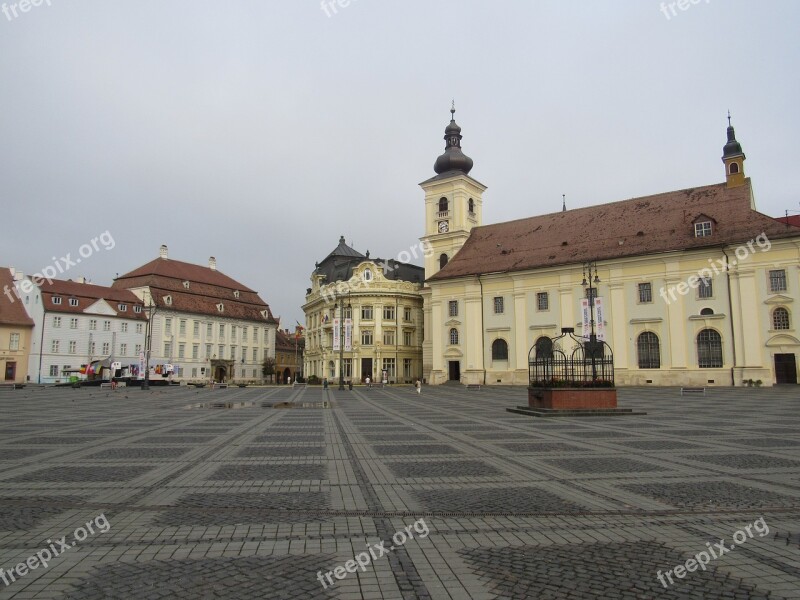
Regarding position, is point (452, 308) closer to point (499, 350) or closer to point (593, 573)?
point (499, 350)

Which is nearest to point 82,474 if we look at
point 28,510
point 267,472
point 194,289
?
point 28,510

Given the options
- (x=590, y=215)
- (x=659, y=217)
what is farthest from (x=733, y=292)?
(x=590, y=215)

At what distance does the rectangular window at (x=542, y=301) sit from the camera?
52.2 metres

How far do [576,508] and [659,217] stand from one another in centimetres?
4750

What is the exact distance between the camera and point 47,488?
848 centimetres

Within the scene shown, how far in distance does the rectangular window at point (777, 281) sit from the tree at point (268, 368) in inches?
2610

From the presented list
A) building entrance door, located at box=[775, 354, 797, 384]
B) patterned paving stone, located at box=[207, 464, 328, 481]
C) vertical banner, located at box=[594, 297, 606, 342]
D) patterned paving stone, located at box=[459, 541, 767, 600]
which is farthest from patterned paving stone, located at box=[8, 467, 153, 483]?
building entrance door, located at box=[775, 354, 797, 384]

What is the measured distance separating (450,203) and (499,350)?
1879cm

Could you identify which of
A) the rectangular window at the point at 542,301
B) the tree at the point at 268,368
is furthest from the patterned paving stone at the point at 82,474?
the tree at the point at 268,368

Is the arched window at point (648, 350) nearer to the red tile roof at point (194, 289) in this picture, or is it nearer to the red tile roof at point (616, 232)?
the red tile roof at point (616, 232)

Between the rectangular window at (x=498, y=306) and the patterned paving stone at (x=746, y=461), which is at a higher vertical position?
the rectangular window at (x=498, y=306)

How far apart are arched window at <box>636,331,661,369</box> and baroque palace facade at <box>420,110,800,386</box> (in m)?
0.08

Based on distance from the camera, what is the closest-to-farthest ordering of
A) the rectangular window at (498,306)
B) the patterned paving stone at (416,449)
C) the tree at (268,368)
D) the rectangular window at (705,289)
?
1. the patterned paving stone at (416,449)
2. the rectangular window at (705,289)
3. the rectangular window at (498,306)
4. the tree at (268,368)

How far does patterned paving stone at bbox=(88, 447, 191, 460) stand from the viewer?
11.4m
